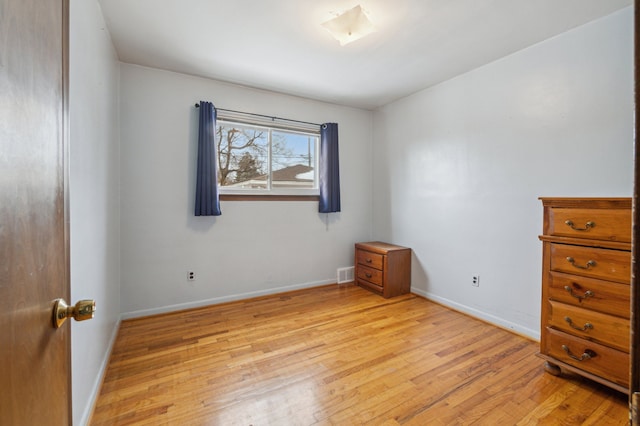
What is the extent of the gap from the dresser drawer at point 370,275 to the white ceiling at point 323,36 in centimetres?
218

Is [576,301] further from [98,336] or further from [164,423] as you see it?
[98,336]

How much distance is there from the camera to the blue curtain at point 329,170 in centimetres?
375

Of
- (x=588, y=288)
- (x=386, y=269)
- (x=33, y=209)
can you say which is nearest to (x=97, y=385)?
(x=33, y=209)

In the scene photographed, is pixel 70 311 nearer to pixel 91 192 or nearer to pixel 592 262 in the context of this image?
pixel 91 192

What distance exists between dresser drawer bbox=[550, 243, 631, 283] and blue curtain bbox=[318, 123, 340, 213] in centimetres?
234

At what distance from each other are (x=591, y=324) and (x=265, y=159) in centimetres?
315

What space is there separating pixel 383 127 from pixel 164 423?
12.4ft

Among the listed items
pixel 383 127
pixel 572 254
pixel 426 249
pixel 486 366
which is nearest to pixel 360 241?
pixel 426 249

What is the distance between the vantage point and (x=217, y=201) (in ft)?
9.97

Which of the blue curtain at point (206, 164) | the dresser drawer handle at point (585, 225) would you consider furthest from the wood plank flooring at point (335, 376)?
the blue curtain at point (206, 164)

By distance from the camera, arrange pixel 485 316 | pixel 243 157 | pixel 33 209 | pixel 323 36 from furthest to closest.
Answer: pixel 243 157 → pixel 485 316 → pixel 323 36 → pixel 33 209

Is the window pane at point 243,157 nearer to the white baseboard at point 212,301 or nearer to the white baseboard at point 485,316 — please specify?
the white baseboard at point 212,301

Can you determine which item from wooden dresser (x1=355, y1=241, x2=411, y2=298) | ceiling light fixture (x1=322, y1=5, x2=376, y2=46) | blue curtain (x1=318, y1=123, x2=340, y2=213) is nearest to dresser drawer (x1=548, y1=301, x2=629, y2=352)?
wooden dresser (x1=355, y1=241, x2=411, y2=298)

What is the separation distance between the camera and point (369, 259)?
3701 millimetres
